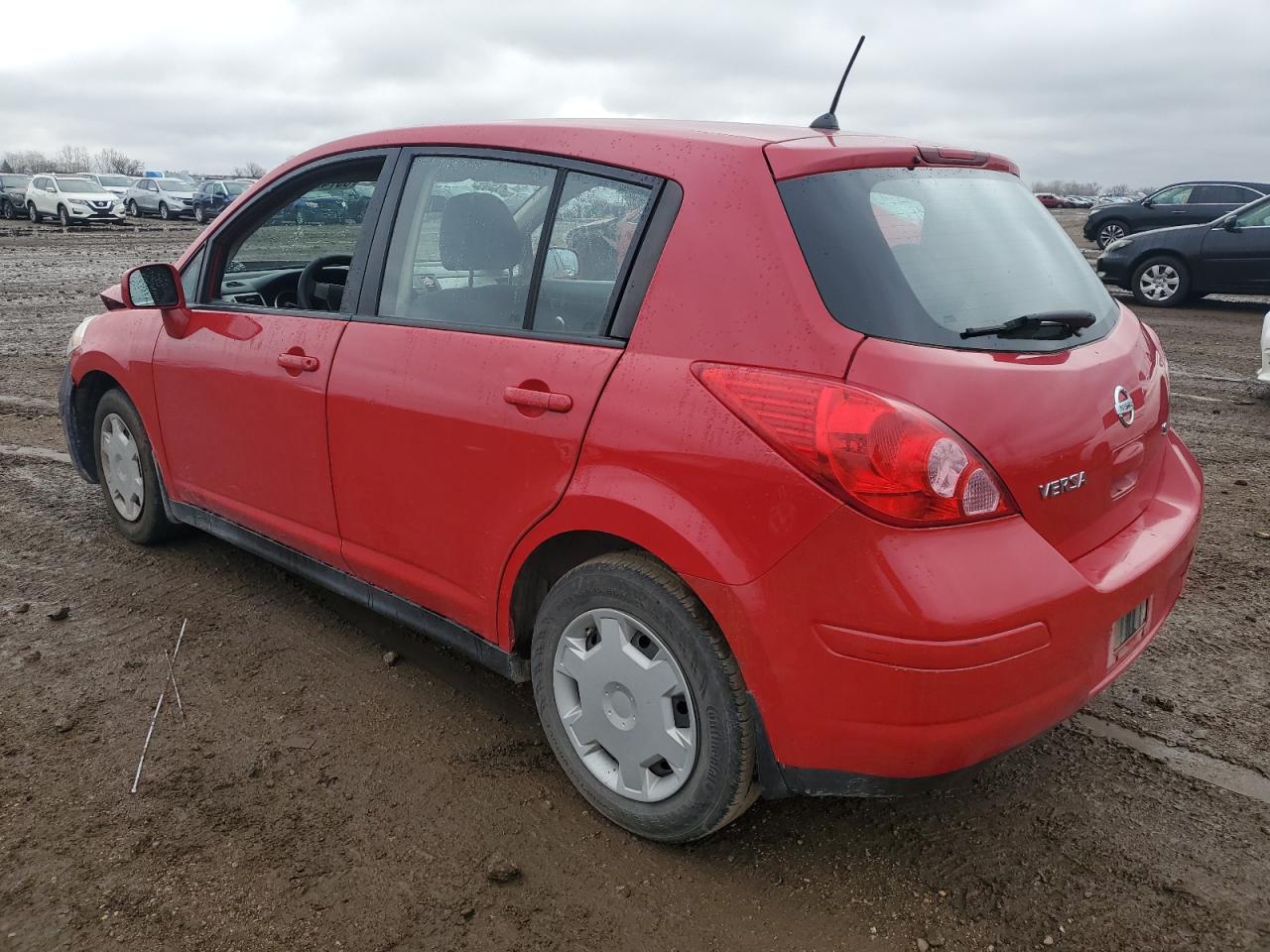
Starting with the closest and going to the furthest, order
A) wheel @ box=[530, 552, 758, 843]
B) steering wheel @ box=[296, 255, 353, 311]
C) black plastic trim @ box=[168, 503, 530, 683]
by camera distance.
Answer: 1. wheel @ box=[530, 552, 758, 843]
2. black plastic trim @ box=[168, 503, 530, 683]
3. steering wheel @ box=[296, 255, 353, 311]

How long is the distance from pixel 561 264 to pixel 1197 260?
13567 millimetres

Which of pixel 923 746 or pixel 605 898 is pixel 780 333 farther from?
pixel 605 898

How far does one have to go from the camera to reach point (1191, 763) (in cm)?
295

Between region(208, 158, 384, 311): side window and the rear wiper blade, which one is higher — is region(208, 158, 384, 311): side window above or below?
above

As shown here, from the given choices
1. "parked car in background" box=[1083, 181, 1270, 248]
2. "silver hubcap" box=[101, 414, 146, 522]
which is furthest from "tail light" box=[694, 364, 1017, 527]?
"parked car in background" box=[1083, 181, 1270, 248]

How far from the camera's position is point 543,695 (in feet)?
9.02

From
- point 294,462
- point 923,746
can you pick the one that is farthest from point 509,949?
point 294,462

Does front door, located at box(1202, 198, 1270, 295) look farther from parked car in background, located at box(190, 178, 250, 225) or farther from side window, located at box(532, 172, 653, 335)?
parked car in background, located at box(190, 178, 250, 225)

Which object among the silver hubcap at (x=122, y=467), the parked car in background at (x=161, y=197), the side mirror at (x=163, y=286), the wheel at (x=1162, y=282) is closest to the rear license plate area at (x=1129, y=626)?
the side mirror at (x=163, y=286)

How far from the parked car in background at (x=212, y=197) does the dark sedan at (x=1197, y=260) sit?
98.5 ft

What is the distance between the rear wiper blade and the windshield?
38828 mm

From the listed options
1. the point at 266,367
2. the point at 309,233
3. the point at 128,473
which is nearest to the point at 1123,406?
the point at 266,367

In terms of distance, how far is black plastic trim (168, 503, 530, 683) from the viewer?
2.92m

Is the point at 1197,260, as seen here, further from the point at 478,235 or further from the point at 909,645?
the point at 909,645
